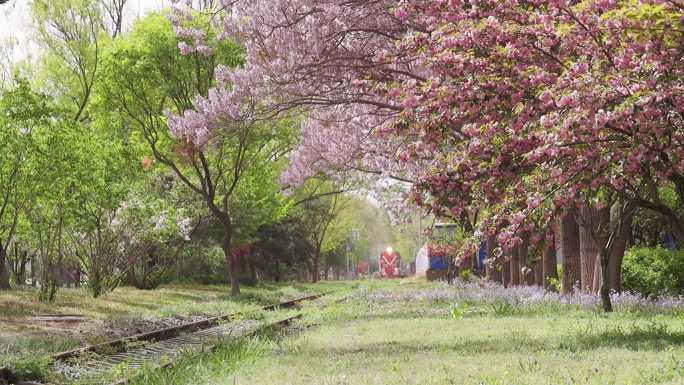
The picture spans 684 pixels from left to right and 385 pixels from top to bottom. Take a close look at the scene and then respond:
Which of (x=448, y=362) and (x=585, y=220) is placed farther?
(x=585, y=220)

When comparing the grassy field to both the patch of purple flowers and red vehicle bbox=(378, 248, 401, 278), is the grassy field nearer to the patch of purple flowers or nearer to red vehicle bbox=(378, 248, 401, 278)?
the patch of purple flowers

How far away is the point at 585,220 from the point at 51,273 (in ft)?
49.5

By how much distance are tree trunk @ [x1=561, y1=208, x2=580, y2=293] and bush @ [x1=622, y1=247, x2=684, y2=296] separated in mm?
1724

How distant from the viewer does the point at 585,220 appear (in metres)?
16.7

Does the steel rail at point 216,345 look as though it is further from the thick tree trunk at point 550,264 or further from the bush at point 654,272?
the bush at point 654,272

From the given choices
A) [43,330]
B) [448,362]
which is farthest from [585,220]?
[43,330]

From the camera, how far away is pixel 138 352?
538 inches

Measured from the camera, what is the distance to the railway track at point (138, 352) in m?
10.6

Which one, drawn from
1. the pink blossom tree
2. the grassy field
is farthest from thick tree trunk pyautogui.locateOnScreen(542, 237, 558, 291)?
the pink blossom tree

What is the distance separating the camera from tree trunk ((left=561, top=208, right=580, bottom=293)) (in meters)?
→ 20.0

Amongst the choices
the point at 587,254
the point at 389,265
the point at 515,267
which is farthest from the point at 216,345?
the point at 389,265

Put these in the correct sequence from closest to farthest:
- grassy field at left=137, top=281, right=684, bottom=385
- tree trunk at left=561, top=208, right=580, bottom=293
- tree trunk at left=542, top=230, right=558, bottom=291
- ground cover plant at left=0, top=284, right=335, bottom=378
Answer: grassy field at left=137, top=281, right=684, bottom=385, ground cover plant at left=0, top=284, right=335, bottom=378, tree trunk at left=561, top=208, right=580, bottom=293, tree trunk at left=542, top=230, right=558, bottom=291

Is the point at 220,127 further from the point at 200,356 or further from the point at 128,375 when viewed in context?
the point at 128,375

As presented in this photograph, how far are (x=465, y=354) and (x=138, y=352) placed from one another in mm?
6247
